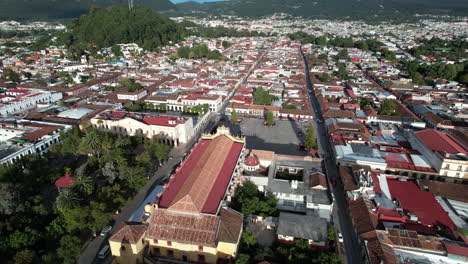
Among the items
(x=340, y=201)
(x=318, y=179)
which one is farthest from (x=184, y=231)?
(x=340, y=201)

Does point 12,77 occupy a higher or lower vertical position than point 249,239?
higher

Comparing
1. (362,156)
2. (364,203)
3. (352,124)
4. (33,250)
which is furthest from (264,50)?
(33,250)

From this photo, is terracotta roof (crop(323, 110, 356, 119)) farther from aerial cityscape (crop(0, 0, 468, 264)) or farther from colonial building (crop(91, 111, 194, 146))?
colonial building (crop(91, 111, 194, 146))

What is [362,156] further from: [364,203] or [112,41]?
[112,41]

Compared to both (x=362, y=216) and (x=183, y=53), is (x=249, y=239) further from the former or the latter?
(x=183, y=53)

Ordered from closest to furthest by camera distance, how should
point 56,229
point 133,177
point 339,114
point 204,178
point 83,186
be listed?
point 56,229, point 204,178, point 83,186, point 133,177, point 339,114

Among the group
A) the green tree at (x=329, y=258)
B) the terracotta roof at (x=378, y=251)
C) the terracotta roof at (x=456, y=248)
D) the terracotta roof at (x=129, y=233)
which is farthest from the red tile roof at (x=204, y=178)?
the terracotta roof at (x=456, y=248)

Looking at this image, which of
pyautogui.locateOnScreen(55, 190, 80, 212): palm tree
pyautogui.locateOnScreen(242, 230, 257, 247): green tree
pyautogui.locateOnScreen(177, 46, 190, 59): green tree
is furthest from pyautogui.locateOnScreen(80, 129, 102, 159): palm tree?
pyautogui.locateOnScreen(177, 46, 190, 59): green tree

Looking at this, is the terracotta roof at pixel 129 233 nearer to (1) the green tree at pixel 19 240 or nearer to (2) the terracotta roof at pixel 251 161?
(1) the green tree at pixel 19 240

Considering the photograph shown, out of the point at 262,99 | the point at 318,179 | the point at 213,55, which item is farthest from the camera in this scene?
the point at 213,55
